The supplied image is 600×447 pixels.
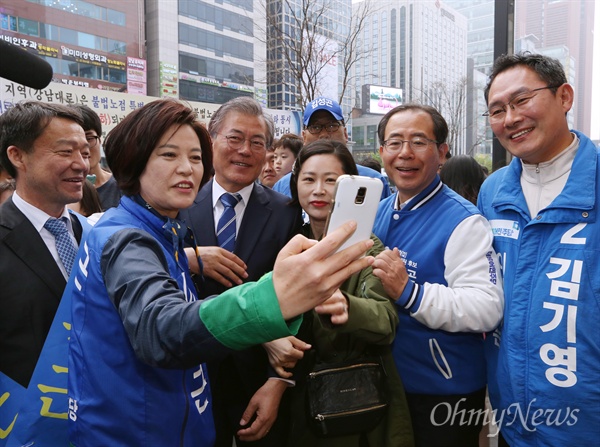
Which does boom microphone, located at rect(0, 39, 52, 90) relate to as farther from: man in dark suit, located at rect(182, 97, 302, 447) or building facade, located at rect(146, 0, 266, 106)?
building facade, located at rect(146, 0, 266, 106)

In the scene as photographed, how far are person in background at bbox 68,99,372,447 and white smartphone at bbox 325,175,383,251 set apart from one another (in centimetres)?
4

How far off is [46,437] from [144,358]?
102 cm

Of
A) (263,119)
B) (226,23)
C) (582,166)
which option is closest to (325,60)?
(263,119)

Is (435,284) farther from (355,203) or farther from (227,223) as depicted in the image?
(227,223)

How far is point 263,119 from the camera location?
246 cm

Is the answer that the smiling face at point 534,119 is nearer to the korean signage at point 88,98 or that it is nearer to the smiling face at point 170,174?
the smiling face at point 170,174

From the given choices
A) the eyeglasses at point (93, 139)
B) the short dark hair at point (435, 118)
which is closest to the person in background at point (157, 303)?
the short dark hair at point (435, 118)

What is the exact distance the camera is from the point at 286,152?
5184 millimetres

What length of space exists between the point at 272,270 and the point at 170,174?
49cm

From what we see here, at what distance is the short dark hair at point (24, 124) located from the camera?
2158 mm

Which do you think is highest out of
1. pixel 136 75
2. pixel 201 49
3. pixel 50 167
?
pixel 201 49

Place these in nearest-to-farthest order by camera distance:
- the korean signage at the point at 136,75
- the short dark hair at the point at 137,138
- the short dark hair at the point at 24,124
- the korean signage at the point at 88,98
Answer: the short dark hair at the point at 137,138 → the short dark hair at the point at 24,124 → the korean signage at the point at 88,98 → the korean signage at the point at 136,75

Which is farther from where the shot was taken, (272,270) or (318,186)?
(318,186)
